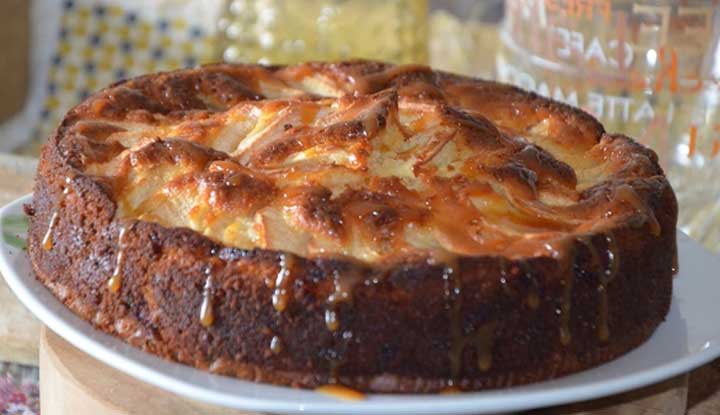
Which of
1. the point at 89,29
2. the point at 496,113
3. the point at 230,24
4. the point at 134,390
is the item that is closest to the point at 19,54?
the point at 89,29

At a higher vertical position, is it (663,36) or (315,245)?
(315,245)

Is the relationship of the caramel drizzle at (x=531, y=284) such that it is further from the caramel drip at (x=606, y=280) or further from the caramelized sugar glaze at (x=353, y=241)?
the caramel drip at (x=606, y=280)

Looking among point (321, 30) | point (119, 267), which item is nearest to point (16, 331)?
point (119, 267)

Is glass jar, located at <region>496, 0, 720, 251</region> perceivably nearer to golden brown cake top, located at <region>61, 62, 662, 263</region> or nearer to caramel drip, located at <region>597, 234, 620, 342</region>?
golden brown cake top, located at <region>61, 62, 662, 263</region>

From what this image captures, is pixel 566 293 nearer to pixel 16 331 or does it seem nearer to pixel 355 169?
pixel 355 169

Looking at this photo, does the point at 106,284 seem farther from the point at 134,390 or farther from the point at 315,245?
the point at 315,245

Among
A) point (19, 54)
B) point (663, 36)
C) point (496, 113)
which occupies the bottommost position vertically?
point (19, 54)

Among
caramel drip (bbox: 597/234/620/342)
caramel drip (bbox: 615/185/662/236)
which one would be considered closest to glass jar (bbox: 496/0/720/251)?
caramel drip (bbox: 615/185/662/236)

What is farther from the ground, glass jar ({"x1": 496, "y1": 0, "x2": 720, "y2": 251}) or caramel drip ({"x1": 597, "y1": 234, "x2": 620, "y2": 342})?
caramel drip ({"x1": 597, "y1": 234, "x2": 620, "y2": 342})
